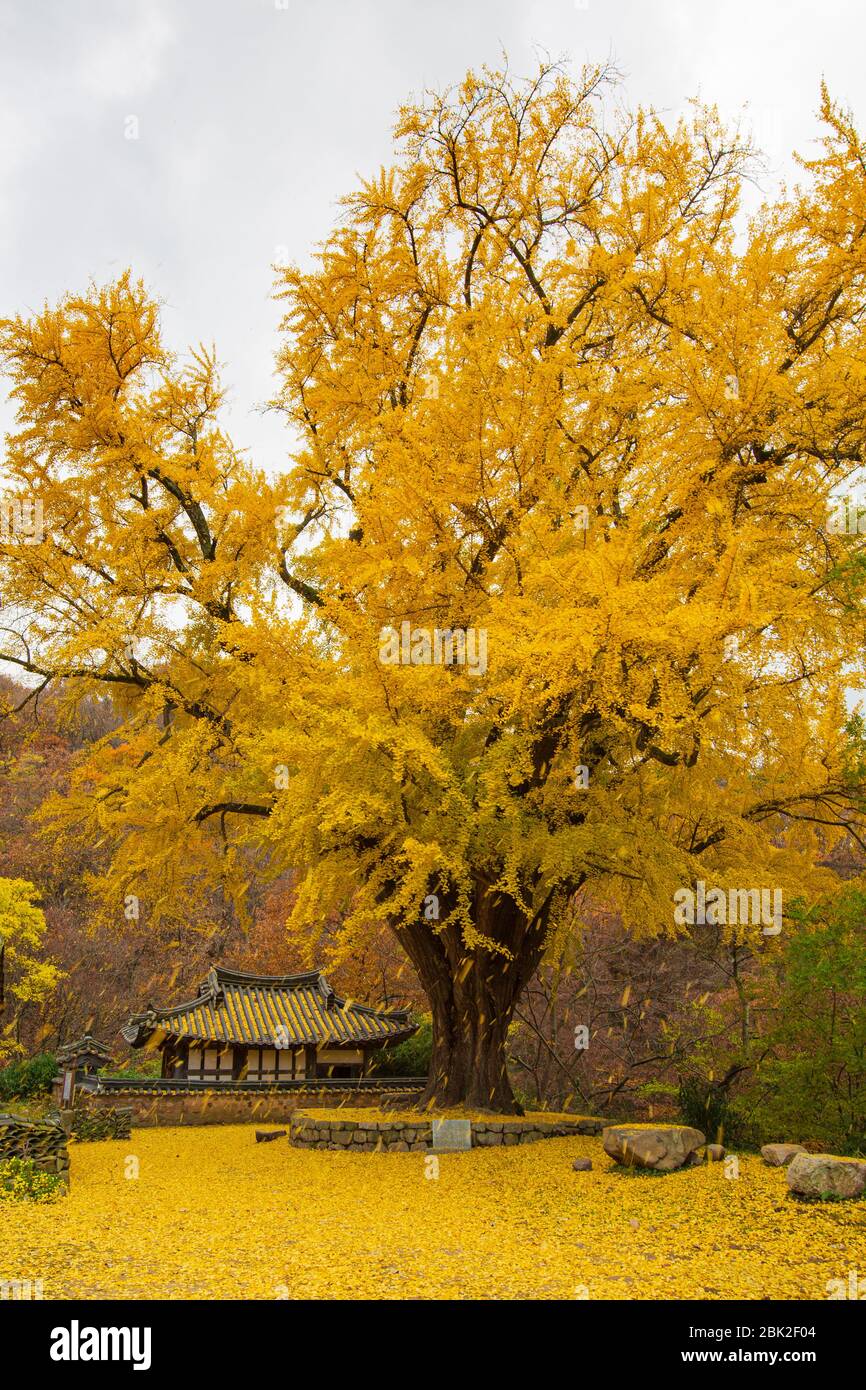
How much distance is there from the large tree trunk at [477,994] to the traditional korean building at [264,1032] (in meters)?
6.28

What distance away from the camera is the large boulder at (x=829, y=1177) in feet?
23.3

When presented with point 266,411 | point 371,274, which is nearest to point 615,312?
point 371,274

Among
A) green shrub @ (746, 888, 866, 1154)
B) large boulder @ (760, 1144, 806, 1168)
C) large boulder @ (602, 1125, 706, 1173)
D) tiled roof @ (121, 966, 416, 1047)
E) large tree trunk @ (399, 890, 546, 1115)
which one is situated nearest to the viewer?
large boulder @ (760, 1144, 806, 1168)

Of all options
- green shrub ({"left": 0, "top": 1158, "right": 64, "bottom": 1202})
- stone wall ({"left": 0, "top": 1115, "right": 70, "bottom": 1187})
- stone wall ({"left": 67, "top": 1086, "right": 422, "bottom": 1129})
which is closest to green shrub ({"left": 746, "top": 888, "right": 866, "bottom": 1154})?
green shrub ({"left": 0, "top": 1158, "right": 64, "bottom": 1202})

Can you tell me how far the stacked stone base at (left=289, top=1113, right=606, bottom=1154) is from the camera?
1126cm

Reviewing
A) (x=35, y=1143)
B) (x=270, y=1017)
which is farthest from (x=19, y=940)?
(x=35, y=1143)

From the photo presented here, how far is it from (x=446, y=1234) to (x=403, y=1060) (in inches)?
492

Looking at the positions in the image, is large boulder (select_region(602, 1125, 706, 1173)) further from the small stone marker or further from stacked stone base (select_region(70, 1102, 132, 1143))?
stacked stone base (select_region(70, 1102, 132, 1143))

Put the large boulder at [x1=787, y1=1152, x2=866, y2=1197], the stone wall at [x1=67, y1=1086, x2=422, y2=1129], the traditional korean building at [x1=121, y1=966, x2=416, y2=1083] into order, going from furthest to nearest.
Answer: the traditional korean building at [x1=121, y1=966, x2=416, y2=1083]
the stone wall at [x1=67, y1=1086, x2=422, y2=1129]
the large boulder at [x1=787, y1=1152, x2=866, y2=1197]

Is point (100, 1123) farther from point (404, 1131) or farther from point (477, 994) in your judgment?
point (477, 994)

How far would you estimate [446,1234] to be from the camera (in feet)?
23.5

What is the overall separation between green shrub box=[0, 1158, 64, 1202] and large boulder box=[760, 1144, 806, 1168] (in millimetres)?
6597

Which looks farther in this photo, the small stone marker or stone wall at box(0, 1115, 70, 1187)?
the small stone marker

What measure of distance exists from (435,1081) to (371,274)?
1072 centimetres
